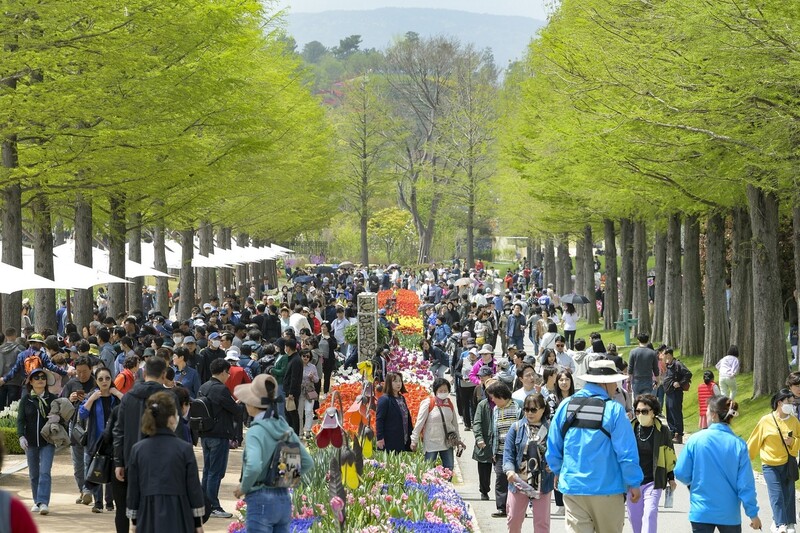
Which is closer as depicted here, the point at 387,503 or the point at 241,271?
the point at 387,503

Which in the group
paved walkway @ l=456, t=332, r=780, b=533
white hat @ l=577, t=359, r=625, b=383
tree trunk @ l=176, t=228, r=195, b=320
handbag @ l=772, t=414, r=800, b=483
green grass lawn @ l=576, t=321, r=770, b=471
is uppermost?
tree trunk @ l=176, t=228, r=195, b=320

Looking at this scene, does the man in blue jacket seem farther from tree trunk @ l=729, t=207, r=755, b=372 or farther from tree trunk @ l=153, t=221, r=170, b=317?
tree trunk @ l=153, t=221, r=170, b=317

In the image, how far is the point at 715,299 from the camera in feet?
Answer: 85.0

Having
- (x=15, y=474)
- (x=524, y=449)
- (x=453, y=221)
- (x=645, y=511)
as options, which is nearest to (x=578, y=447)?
(x=524, y=449)

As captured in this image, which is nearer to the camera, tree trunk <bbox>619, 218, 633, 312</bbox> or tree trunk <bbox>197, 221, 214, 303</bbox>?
tree trunk <bbox>619, 218, 633, 312</bbox>

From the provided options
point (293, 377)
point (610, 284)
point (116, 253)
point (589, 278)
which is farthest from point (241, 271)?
point (293, 377)

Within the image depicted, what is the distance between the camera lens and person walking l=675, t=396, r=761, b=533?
30.3ft

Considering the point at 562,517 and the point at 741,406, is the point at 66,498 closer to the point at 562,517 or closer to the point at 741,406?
the point at 562,517

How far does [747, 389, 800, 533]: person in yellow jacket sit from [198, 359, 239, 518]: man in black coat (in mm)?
4916

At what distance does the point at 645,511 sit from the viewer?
11.0 metres

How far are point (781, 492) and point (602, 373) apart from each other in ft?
12.1

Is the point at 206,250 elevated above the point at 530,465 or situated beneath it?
elevated above

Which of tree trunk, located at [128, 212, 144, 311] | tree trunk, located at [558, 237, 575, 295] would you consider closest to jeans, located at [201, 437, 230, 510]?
tree trunk, located at [128, 212, 144, 311]

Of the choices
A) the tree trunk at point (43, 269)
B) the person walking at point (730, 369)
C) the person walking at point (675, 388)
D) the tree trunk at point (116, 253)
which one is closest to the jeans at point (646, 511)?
the person walking at point (675, 388)
